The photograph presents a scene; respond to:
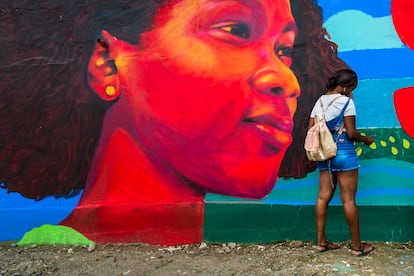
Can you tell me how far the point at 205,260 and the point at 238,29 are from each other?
2034 millimetres

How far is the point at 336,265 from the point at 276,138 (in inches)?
45.7

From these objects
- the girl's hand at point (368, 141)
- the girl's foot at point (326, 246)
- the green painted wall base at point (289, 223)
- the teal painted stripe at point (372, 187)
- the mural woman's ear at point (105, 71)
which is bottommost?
the girl's foot at point (326, 246)

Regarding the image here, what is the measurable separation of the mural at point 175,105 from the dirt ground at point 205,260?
6.8 inches

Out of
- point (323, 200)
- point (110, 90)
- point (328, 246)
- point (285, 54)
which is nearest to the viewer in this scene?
point (323, 200)

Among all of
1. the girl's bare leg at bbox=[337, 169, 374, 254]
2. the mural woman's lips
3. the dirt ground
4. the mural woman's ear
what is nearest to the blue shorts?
the girl's bare leg at bbox=[337, 169, 374, 254]

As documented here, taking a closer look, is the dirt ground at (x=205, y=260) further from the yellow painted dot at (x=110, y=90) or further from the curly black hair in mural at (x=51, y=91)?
the yellow painted dot at (x=110, y=90)

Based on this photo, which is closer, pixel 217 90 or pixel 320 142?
pixel 320 142

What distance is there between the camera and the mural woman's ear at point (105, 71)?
3904 mm

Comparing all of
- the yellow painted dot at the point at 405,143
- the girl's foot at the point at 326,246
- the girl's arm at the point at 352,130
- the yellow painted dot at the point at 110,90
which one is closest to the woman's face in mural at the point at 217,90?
the yellow painted dot at the point at 110,90

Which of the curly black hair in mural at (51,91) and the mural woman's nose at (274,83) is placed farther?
the curly black hair in mural at (51,91)

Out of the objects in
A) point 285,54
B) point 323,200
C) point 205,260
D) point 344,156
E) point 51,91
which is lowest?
point 205,260

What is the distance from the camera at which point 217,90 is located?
3818 mm

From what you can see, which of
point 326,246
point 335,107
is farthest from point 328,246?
point 335,107

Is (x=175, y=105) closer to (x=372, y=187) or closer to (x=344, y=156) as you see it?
(x=344, y=156)
